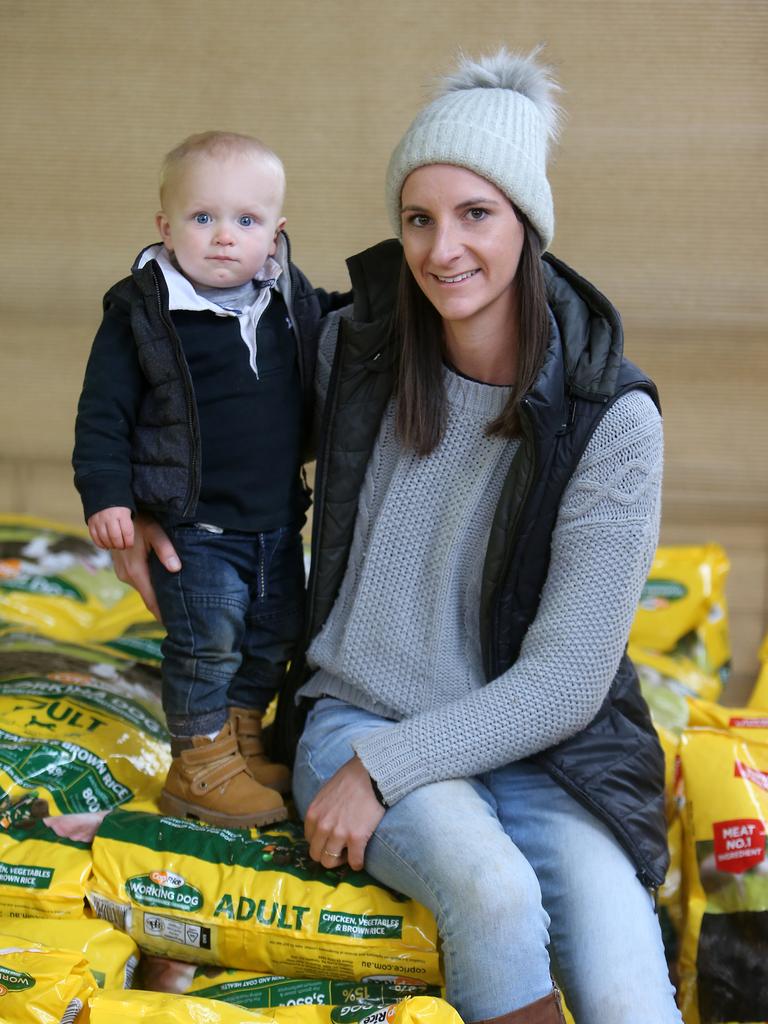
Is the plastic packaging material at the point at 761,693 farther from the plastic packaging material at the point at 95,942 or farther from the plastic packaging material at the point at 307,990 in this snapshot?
the plastic packaging material at the point at 95,942

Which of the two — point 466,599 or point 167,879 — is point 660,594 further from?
point 167,879

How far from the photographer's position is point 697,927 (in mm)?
1728

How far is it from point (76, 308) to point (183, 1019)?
8.02 feet

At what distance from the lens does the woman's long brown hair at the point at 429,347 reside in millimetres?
1614

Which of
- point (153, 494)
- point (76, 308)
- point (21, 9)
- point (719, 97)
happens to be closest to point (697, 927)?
point (153, 494)

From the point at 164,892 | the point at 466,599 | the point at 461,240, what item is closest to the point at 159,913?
the point at 164,892

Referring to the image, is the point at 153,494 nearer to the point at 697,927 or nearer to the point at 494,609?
the point at 494,609

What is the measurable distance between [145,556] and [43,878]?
0.49 m

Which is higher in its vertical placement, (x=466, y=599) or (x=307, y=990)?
(x=466, y=599)

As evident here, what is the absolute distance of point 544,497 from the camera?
1591 mm

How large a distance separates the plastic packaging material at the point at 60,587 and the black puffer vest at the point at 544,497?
1.14 m

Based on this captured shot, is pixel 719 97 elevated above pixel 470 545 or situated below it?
above

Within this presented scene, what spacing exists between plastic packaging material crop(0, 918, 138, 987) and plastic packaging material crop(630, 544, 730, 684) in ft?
4.93

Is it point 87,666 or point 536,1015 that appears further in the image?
point 87,666
